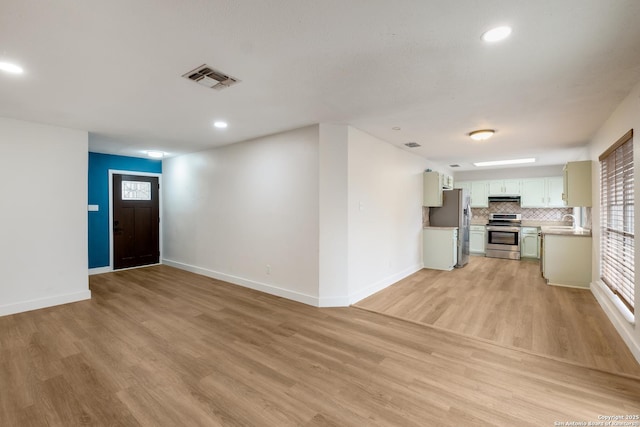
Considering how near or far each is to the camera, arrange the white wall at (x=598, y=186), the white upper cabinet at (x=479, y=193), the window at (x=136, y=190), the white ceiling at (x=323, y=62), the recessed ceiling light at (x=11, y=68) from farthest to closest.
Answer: the white upper cabinet at (x=479, y=193) → the window at (x=136, y=190) → the white wall at (x=598, y=186) → the recessed ceiling light at (x=11, y=68) → the white ceiling at (x=323, y=62)

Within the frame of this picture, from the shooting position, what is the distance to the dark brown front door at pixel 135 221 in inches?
248

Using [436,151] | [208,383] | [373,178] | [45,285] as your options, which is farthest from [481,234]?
[45,285]

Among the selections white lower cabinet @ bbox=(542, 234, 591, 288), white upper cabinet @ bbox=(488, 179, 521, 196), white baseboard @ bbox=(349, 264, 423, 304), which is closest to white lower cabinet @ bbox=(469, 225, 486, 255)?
white upper cabinet @ bbox=(488, 179, 521, 196)

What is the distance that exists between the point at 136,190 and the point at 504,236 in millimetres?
9458

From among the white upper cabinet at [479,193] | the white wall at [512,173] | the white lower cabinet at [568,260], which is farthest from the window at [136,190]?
the white wall at [512,173]

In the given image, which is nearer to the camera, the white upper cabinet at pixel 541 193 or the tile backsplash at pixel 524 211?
the white upper cabinet at pixel 541 193

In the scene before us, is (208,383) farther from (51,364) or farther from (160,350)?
(51,364)

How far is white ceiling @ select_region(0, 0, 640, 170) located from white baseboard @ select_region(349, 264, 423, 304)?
2492 mm

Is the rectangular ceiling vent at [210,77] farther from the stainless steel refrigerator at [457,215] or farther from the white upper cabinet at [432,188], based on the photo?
the stainless steel refrigerator at [457,215]

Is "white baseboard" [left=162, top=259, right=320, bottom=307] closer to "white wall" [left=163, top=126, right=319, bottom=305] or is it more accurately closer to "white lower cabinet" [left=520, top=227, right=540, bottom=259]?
"white wall" [left=163, top=126, right=319, bottom=305]

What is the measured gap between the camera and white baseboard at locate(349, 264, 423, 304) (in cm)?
420

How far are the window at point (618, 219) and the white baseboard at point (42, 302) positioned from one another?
708 centimetres

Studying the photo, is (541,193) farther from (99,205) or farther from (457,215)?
(99,205)

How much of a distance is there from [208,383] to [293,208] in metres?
2.55
